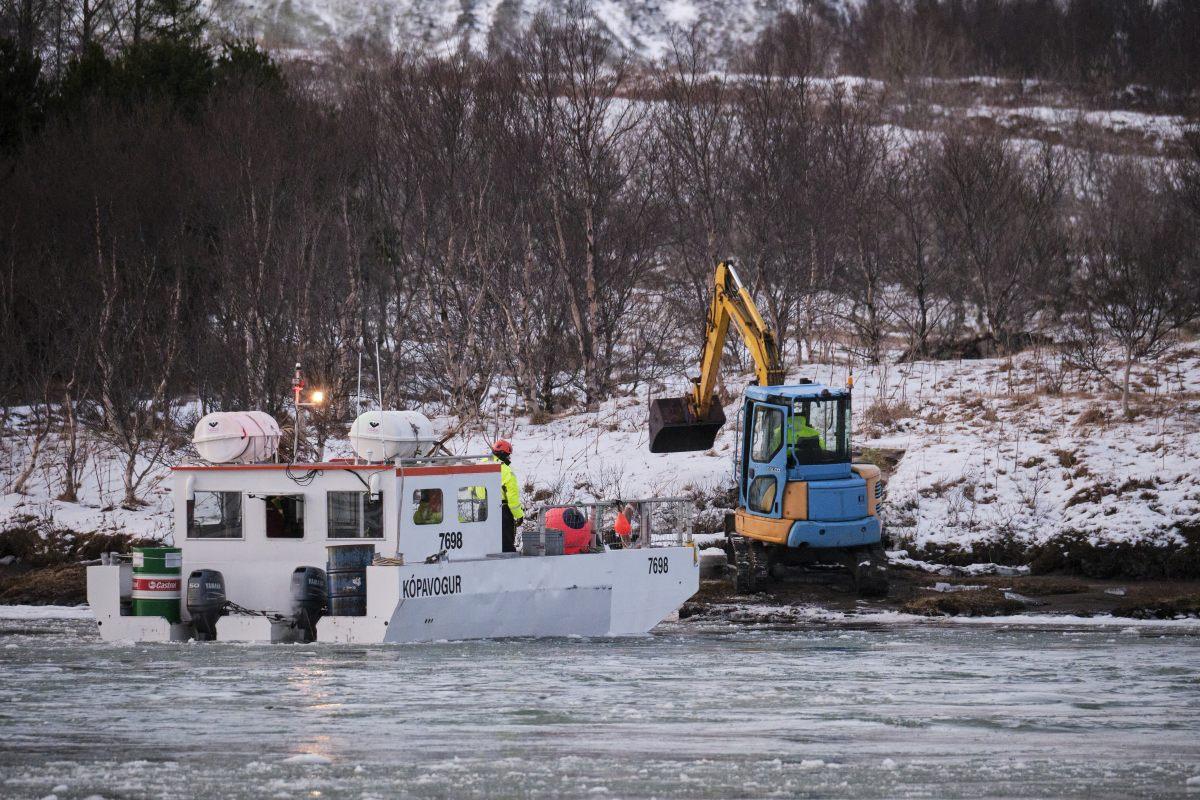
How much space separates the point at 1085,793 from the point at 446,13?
102915 mm

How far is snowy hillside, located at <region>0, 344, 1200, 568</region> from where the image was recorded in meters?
28.3

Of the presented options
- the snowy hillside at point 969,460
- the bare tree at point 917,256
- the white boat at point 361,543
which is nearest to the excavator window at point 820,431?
the snowy hillside at point 969,460

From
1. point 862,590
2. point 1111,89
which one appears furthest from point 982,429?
point 1111,89

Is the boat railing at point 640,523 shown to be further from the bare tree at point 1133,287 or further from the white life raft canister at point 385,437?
the bare tree at point 1133,287

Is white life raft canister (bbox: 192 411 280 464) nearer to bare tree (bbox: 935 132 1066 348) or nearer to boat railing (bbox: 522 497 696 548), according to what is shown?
boat railing (bbox: 522 497 696 548)

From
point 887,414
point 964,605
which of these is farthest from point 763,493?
point 887,414

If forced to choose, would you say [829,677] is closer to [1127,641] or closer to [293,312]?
[1127,641]

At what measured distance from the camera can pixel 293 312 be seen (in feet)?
118

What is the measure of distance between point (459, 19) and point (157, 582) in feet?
300

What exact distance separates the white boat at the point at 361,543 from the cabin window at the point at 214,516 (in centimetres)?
1

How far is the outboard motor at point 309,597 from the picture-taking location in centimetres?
2069

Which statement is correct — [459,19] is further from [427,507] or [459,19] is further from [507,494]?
[427,507]

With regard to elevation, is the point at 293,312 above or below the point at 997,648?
above

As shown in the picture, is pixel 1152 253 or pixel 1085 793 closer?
pixel 1085 793
